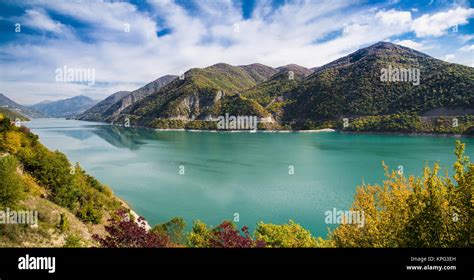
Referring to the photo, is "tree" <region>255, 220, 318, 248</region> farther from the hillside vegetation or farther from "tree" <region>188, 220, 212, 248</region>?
"tree" <region>188, 220, 212, 248</region>

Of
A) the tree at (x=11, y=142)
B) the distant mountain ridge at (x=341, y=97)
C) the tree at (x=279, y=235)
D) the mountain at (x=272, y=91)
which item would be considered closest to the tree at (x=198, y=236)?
the tree at (x=279, y=235)

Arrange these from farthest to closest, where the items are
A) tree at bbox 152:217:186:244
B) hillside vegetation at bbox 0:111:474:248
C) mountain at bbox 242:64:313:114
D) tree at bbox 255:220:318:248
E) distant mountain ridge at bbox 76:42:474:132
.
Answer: mountain at bbox 242:64:313:114 < distant mountain ridge at bbox 76:42:474:132 < tree at bbox 152:217:186:244 < tree at bbox 255:220:318:248 < hillside vegetation at bbox 0:111:474:248

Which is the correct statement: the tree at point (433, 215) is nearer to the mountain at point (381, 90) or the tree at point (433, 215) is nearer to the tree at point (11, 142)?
the tree at point (11, 142)

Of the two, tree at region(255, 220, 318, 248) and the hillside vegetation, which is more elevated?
the hillside vegetation

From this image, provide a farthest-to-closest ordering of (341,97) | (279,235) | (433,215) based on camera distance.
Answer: (341,97) < (279,235) < (433,215)

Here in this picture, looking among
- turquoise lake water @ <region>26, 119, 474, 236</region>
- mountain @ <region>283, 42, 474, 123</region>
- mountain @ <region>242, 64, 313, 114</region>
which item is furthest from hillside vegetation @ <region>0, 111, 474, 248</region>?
mountain @ <region>242, 64, 313, 114</region>

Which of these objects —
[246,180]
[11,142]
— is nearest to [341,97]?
[246,180]

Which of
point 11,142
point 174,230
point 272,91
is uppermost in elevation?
point 272,91

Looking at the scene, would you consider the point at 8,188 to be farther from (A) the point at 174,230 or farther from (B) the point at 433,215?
(B) the point at 433,215

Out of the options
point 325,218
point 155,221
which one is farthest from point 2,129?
point 325,218
